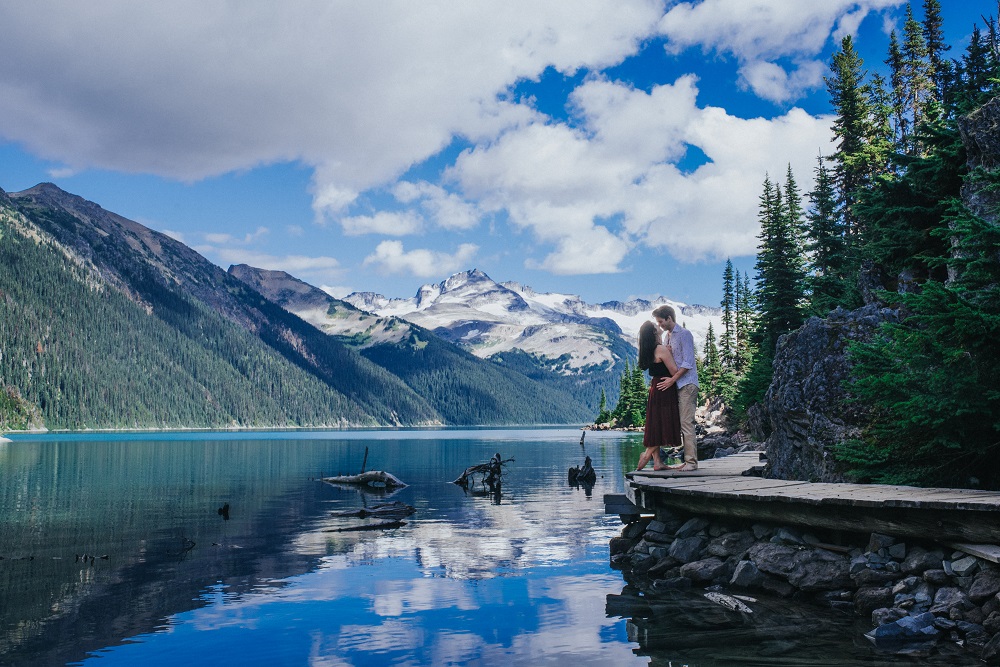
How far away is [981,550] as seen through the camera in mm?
10891

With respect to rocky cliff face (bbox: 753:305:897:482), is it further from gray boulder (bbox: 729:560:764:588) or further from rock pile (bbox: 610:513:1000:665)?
gray boulder (bbox: 729:560:764:588)

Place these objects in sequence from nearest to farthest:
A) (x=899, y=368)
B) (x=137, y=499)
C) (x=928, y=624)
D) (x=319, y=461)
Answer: (x=928, y=624) → (x=899, y=368) → (x=137, y=499) → (x=319, y=461)

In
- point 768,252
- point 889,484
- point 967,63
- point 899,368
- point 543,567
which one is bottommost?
point 543,567

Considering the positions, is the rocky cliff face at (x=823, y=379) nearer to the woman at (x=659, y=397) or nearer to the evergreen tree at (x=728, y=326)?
the woman at (x=659, y=397)

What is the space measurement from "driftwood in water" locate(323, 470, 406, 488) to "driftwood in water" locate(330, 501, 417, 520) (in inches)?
513

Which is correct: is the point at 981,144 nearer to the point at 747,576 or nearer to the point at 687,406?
the point at 687,406

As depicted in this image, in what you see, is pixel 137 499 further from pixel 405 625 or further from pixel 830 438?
pixel 830 438

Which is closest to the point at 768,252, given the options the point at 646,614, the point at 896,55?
the point at 896,55

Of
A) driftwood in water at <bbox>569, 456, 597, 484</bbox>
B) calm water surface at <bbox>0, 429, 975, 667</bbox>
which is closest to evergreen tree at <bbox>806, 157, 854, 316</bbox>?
driftwood in water at <bbox>569, 456, 597, 484</bbox>

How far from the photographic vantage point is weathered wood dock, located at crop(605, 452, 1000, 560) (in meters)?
11.0

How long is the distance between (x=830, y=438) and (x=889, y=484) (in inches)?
104

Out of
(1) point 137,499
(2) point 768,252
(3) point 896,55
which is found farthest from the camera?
(2) point 768,252

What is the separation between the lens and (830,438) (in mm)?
17969

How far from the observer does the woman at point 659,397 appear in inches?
779
